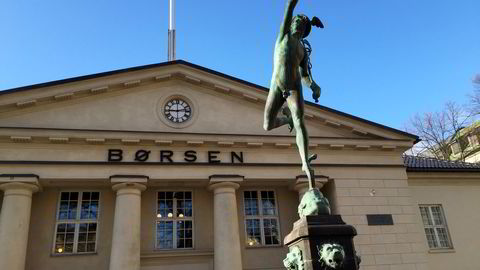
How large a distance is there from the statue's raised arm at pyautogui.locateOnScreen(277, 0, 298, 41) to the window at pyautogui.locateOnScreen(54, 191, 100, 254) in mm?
15074

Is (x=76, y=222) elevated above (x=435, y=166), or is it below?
below

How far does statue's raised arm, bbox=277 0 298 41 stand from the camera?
593 cm

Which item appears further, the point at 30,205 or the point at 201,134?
the point at 201,134

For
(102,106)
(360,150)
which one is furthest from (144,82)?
(360,150)

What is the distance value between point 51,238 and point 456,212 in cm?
2030

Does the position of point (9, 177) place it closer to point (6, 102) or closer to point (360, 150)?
point (6, 102)

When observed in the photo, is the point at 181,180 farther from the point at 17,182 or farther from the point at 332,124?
the point at 332,124

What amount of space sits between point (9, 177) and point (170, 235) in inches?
277

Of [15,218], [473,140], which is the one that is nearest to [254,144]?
[15,218]

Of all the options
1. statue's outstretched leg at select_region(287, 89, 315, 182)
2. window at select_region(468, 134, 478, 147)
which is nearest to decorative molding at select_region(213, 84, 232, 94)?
statue's outstretched leg at select_region(287, 89, 315, 182)

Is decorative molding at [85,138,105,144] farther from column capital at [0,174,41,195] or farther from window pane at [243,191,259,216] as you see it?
window pane at [243,191,259,216]

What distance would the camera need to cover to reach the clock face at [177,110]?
2006 cm

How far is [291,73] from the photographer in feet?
20.2

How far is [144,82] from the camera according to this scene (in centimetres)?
2033
